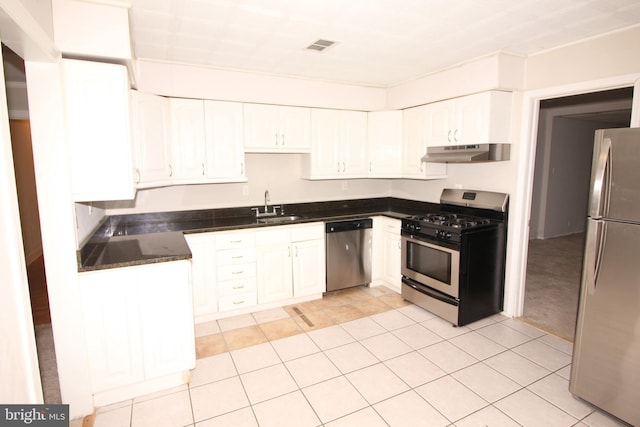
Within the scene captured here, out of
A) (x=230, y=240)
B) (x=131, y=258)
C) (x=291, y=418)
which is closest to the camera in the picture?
(x=291, y=418)

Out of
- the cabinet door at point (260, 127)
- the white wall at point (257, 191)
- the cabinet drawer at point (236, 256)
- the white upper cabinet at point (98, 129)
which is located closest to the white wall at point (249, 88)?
the cabinet door at point (260, 127)

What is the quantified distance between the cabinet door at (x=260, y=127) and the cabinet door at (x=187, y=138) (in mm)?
460

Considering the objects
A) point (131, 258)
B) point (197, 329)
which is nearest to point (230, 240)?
point (197, 329)

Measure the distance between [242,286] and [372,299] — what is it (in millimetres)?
1481

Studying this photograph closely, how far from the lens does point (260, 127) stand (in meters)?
3.75

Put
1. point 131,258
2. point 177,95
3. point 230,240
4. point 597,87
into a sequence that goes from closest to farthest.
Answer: point 131,258
point 597,87
point 177,95
point 230,240

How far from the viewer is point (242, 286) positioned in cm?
364

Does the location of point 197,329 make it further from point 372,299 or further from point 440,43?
point 440,43

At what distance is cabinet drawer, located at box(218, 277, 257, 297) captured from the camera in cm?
356

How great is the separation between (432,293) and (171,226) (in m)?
2.80

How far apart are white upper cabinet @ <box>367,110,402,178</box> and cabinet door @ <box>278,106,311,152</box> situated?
2.82ft

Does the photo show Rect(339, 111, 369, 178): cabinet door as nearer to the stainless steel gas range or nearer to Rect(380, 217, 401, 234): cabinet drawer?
Rect(380, 217, 401, 234): cabinet drawer

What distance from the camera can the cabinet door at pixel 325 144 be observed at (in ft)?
13.3

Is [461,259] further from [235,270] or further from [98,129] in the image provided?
[98,129]
